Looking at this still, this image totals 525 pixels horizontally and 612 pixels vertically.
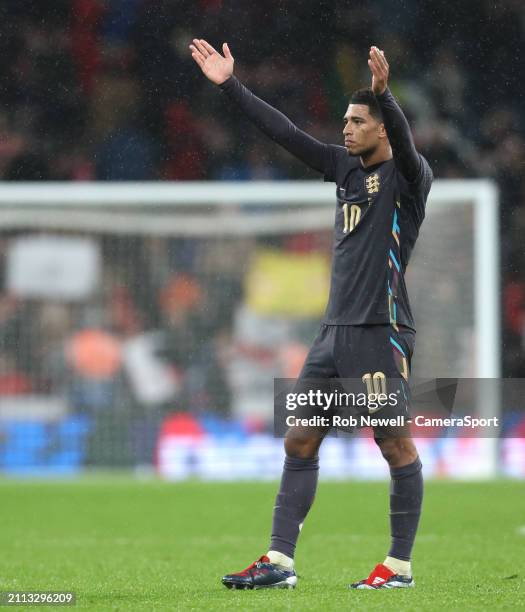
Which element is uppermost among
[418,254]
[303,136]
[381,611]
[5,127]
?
[5,127]

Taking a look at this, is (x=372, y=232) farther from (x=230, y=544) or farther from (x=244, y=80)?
(x=244, y=80)

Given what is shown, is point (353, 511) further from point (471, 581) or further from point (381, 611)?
point (381, 611)

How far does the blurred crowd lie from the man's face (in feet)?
32.0

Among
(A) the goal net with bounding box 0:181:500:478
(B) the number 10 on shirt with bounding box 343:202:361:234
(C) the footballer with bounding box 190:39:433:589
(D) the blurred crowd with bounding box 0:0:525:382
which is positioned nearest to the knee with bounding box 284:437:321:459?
(C) the footballer with bounding box 190:39:433:589

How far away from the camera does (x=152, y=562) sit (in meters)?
5.59

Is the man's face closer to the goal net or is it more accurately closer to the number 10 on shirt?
the number 10 on shirt

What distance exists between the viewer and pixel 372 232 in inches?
178

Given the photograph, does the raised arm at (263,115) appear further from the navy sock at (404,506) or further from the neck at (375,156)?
the navy sock at (404,506)

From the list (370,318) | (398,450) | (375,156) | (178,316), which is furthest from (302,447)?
(178,316)

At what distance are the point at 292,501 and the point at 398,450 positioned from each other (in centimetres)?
38

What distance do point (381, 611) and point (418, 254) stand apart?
318 inches

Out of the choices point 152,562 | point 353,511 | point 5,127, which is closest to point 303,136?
point 152,562

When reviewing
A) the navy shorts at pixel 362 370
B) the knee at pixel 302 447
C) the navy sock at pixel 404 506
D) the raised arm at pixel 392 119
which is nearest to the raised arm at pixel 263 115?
the raised arm at pixel 392 119

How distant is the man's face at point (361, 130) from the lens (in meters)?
4.53
